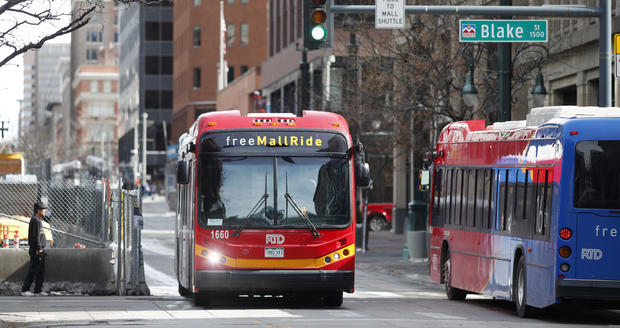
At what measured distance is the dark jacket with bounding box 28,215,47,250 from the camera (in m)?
21.6

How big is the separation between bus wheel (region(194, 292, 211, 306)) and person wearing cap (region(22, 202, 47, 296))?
159 inches

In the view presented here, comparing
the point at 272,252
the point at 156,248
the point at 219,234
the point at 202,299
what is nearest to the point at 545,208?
the point at 272,252

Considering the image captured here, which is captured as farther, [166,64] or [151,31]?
[166,64]

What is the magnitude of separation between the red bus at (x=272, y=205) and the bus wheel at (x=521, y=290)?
7.68 ft

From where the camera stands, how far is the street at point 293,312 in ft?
52.4

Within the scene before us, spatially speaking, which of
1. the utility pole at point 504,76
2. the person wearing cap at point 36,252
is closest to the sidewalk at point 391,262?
the utility pole at point 504,76

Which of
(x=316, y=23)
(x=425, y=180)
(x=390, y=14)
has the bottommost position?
(x=425, y=180)

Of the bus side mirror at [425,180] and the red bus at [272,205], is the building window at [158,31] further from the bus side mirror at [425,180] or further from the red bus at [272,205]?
the red bus at [272,205]

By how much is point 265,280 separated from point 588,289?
4671mm

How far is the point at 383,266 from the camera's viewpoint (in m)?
33.1

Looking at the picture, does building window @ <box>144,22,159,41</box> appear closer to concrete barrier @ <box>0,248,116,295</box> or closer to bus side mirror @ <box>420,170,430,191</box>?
bus side mirror @ <box>420,170,430,191</box>

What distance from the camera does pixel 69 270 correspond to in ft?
73.5

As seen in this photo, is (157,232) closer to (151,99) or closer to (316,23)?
(316,23)

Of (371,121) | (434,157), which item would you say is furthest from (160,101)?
(434,157)
